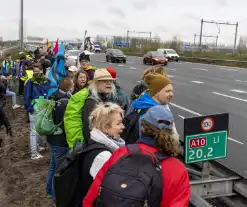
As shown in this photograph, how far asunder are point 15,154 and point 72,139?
3.69m

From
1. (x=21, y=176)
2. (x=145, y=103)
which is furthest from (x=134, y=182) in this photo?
(x=21, y=176)

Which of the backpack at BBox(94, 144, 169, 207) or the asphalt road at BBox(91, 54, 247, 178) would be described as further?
the asphalt road at BBox(91, 54, 247, 178)

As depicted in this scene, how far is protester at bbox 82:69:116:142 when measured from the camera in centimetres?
377

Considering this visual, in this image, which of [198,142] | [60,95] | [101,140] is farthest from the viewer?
[60,95]

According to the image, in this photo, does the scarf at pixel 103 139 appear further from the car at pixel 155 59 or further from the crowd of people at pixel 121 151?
the car at pixel 155 59

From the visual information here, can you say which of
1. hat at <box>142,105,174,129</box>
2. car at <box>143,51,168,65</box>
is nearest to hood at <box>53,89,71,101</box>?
hat at <box>142,105,174,129</box>

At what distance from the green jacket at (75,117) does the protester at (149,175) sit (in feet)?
5.34

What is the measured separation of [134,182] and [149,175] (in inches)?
3.7

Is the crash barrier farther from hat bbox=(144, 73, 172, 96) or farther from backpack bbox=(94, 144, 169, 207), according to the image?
backpack bbox=(94, 144, 169, 207)

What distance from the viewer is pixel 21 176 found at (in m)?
6.07

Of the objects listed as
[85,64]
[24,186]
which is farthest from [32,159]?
[85,64]

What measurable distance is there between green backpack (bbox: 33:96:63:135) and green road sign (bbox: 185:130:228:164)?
158cm

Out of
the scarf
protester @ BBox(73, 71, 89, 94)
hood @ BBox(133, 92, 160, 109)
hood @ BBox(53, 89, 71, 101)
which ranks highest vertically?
protester @ BBox(73, 71, 89, 94)

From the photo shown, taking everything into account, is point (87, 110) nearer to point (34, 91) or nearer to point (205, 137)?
point (205, 137)
